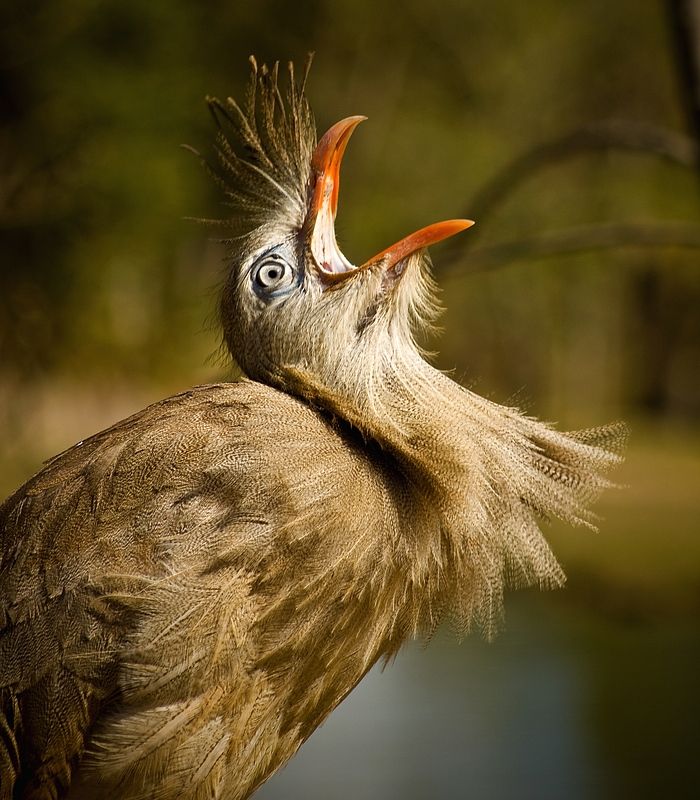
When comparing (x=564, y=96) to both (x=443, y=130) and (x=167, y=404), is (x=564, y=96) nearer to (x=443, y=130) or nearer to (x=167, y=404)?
(x=443, y=130)

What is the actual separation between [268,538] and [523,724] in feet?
10.5

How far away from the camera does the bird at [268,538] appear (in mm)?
1799

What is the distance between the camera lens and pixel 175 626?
70.2 inches

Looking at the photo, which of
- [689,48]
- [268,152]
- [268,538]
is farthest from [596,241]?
[268,538]

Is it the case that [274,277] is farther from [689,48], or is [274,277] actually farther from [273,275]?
[689,48]

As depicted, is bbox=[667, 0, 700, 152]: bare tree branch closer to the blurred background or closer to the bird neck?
the blurred background

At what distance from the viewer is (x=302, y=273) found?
6.93 feet

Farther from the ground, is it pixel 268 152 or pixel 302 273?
pixel 268 152

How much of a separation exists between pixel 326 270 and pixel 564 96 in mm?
12711

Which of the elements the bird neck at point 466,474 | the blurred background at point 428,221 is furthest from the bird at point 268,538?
the blurred background at point 428,221

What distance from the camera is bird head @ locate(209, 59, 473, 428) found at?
79.0 inches

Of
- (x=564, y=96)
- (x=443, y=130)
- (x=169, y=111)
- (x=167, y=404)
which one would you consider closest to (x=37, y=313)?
(x=169, y=111)

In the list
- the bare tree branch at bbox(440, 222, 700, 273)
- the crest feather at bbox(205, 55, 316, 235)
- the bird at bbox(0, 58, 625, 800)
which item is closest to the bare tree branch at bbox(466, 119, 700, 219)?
the bare tree branch at bbox(440, 222, 700, 273)

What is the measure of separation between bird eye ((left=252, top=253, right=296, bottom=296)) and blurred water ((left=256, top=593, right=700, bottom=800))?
1982 millimetres
